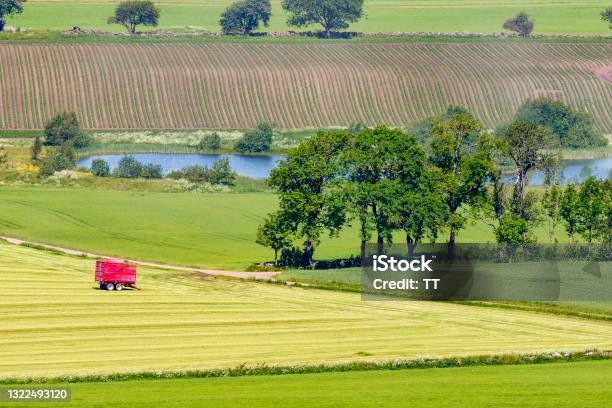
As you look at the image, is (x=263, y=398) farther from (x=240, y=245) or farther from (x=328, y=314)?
(x=240, y=245)

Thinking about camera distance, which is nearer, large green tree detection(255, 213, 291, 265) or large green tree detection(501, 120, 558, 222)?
large green tree detection(255, 213, 291, 265)

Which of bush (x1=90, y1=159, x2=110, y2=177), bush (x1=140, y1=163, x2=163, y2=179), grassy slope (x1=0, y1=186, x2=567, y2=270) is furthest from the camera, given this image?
bush (x1=140, y1=163, x2=163, y2=179)

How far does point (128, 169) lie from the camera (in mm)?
153125

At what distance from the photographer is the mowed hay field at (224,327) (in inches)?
2327

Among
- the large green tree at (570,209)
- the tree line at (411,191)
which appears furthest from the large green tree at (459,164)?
the large green tree at (570,209)

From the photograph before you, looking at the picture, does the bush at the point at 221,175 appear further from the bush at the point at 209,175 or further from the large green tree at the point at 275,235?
the large green tree at the point at 275,235

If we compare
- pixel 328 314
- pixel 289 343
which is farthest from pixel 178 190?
pixel 289 343

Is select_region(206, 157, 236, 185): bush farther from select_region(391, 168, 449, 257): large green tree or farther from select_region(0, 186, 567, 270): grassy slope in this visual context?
select_region(391, 168, 449, 257): large green tree

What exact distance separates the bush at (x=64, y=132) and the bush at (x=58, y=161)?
18.7 m

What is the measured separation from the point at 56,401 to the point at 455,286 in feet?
140

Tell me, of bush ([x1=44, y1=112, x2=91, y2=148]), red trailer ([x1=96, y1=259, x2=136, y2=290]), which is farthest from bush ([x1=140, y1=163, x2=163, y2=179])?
red trailer ([x1=96, y1=259, x2=136, y2=290])

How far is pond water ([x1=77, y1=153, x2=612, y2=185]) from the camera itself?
16862 cm

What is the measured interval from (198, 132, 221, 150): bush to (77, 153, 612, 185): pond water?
3.11 metres

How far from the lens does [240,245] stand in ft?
366
